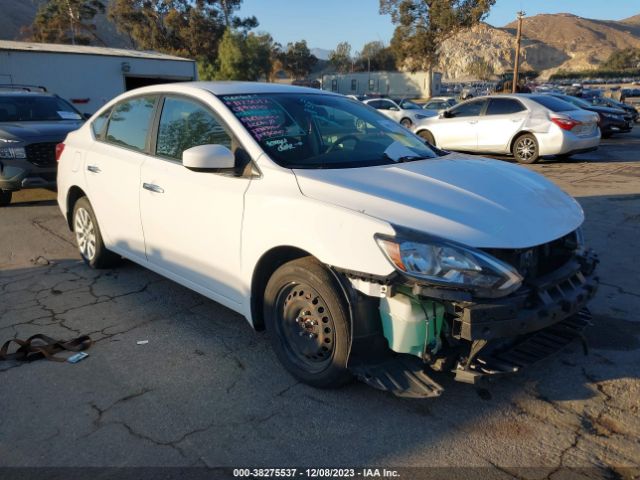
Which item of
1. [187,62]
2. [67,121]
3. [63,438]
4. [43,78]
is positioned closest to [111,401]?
[63,438]

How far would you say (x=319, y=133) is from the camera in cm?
383

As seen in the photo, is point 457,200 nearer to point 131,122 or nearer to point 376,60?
point 131,122

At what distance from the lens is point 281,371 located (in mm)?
3406

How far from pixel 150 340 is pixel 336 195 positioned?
1858 mm

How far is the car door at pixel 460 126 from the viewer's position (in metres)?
13.1

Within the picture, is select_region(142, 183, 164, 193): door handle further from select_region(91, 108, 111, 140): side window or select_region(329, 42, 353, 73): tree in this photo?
select_region(329, 42, 353, 73): tree

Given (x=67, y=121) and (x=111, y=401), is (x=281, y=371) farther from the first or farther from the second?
(x=67, y=121)

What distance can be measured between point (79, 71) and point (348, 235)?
982 inches

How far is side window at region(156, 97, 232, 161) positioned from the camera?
3.75m

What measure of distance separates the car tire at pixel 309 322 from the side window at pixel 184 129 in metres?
1.06

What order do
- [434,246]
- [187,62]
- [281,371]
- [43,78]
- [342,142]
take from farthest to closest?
[187,62]
[43,78]
[342,142]
[281,371]
[434,246]

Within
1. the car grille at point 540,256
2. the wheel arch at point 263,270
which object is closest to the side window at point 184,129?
the wheel arch at point 263,270

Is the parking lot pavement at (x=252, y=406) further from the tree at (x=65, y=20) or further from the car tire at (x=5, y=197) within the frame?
the tree at (x=65, y=20)

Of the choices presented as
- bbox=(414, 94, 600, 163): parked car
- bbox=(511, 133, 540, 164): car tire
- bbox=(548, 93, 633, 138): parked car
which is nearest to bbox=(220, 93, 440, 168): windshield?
bbox=(414, 94, 600, 163): parked car
